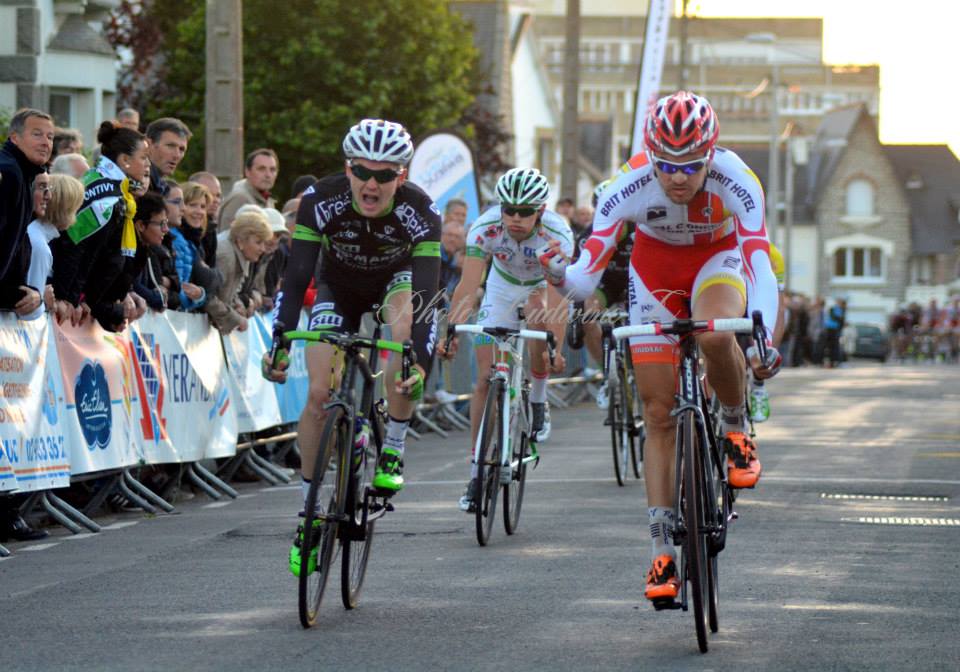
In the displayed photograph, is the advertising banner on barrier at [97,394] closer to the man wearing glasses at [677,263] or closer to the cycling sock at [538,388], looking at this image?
the cycling sock at [538,388]

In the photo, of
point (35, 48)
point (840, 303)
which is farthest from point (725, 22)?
point (35, 48)

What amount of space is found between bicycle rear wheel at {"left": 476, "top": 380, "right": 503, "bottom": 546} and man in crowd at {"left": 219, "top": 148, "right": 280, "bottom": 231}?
19.7ft

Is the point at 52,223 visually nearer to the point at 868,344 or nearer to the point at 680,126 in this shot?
the point at 680,126

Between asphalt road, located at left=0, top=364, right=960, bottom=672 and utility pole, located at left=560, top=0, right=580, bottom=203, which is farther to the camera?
utility pole, located at left=560, top=0, right=580, bottom=203

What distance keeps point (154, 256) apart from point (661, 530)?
716 centimetres

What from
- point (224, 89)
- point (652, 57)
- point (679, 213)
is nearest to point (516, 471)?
point (679, 213)

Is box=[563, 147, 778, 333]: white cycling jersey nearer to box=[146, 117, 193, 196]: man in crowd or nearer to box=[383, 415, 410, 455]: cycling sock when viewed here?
box=[383, 415, 410, 455]: cycling sock

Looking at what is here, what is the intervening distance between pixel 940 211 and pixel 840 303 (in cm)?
5783

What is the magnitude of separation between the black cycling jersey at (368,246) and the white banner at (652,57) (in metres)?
18.2

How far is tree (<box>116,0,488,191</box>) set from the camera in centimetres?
4297

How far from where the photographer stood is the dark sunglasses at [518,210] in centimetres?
1236

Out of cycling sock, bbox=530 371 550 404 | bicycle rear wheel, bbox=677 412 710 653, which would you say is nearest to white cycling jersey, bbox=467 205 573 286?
cycling sock, bbox=530 371 550 404

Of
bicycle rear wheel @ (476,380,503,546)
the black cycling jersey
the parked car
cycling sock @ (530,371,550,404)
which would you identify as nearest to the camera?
the black cycling jersey

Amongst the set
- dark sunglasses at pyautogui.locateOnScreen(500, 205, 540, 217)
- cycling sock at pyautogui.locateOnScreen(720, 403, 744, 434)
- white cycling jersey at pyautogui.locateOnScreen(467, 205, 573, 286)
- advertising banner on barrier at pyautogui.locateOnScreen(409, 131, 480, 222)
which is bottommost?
cycling sock at pyautogui.locateOnScreen(720, 403, 744, 434)
